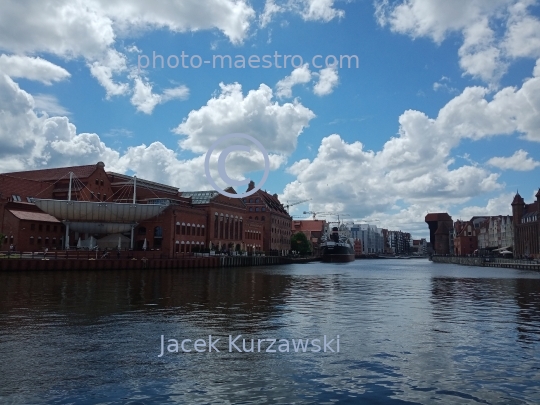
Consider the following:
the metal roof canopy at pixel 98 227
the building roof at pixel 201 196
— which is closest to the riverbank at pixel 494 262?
the building roof at pixel 201 196

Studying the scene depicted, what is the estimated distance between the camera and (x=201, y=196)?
112m

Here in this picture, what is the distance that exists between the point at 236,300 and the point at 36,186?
74767 mm

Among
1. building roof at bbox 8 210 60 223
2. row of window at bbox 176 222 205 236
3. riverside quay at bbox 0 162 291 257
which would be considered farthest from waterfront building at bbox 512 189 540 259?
building roof at bbox 8 210 60 223

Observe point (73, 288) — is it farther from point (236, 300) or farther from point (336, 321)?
point (336, 321)

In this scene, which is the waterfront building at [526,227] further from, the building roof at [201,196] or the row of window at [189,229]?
the row of window at [189,229]

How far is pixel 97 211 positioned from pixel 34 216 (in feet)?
34.6

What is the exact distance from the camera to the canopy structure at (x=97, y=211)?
81938 millimetres

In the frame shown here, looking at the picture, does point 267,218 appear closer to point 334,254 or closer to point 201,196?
point 334,254

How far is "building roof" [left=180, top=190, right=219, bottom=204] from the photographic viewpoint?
11050 cm

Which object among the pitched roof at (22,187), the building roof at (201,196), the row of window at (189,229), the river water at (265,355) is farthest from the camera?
the building roof at (201,196)

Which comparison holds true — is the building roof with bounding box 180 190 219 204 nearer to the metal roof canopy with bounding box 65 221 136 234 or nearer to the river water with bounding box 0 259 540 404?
the metal roof canopy with bounding box 65 221 136 234

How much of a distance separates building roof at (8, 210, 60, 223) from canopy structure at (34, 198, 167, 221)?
2.52 metres

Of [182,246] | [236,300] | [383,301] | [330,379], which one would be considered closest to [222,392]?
[330,379]

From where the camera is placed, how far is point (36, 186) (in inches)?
3649
